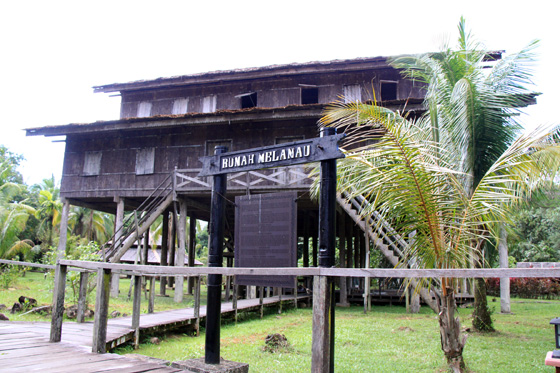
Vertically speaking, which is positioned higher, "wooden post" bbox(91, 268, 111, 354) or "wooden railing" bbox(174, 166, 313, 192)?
"wooden railing" bbox(174, 166, 313, 192)

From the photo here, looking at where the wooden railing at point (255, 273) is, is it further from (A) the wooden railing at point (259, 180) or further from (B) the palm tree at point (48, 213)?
(B) the palm tree at point (48, 213)

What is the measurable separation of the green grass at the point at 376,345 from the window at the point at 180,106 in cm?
932

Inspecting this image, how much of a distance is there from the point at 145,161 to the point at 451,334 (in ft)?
48.5

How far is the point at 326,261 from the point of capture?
4.74 m

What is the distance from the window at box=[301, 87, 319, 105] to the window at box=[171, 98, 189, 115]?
16.8 feet

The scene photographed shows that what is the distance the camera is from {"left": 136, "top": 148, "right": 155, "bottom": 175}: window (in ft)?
60.5

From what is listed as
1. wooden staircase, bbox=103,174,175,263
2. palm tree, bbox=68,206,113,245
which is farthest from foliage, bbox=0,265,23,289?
palm tree, bbox=68,206,113,245

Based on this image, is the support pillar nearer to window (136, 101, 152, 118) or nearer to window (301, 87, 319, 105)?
window (301, 87, 319, 105)

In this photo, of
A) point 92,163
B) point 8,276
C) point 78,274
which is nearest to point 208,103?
point 92,163

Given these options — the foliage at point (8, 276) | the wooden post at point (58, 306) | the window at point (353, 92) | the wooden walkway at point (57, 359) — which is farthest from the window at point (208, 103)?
the wooden walkway at point (57, 359)

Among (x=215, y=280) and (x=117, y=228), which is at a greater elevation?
(x=117, y=228)

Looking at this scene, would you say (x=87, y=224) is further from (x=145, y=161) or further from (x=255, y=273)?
(x=255, y=273)

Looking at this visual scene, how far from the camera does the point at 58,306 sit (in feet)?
A: 19.1

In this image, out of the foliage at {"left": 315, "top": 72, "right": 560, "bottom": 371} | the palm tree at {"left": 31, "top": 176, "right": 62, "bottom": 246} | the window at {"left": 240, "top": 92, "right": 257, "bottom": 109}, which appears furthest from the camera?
the palm tree at {"left": 31, "top": 176, "right": 62, "bottom": 246}
